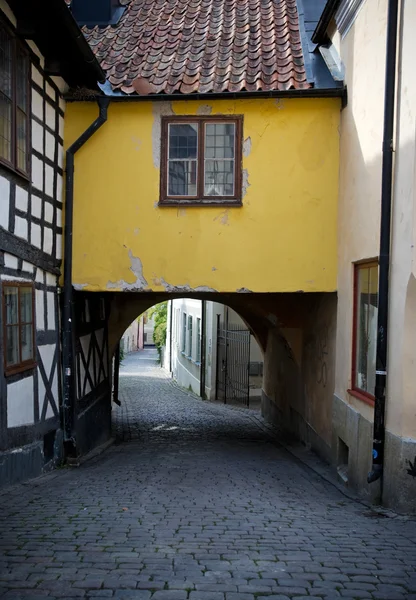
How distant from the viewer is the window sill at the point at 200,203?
970cm

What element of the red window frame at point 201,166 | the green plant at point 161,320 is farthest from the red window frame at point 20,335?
the green plant at point 161,320

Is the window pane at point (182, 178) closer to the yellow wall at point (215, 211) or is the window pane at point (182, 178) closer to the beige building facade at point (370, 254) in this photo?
the yellow wall at point (215, 211)

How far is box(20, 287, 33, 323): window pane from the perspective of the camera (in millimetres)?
8172

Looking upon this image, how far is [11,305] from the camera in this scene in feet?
25.7

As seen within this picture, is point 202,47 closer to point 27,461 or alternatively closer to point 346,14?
point 346,14

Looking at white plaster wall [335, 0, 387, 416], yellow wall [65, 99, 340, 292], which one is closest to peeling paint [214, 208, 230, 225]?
yellow wall [65, 99, 340, 292]

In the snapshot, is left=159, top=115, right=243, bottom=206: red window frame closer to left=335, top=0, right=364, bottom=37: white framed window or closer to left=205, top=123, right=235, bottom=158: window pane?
left=205, top=123, right=235, bottom=158: window pane

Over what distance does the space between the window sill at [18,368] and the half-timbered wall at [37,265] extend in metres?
0.05

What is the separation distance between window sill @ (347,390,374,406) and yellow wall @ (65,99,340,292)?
1847 mm

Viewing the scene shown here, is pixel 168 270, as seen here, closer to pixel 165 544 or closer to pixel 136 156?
pixel 136 156

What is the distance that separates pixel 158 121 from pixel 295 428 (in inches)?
263

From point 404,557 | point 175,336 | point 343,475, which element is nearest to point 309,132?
point 343,475

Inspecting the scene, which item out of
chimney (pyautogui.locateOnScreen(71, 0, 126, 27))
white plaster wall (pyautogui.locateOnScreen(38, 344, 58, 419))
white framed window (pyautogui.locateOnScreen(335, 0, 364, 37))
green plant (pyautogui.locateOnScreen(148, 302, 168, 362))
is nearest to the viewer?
white framed window (pyautogui.locateOnScreen(335, 0, 364, 37))

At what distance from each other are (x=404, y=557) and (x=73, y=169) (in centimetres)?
716
